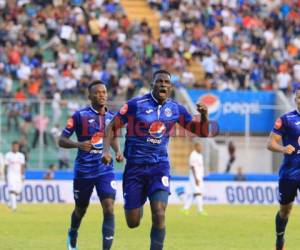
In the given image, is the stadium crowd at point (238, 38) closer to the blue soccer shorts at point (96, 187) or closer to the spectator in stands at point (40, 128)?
the spectator in stands at point (40, 128)

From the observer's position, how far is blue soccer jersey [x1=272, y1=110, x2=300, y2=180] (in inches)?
667

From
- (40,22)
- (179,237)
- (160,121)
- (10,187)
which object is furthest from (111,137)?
(40,22)

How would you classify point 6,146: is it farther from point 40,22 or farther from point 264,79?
point 264,79

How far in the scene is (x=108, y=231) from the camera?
54.1 ft

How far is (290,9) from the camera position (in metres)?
51.4

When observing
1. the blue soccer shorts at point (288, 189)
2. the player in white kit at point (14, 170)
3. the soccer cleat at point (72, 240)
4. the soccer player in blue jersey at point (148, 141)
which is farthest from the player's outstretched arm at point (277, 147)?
the player in white kit at point (14, 170)

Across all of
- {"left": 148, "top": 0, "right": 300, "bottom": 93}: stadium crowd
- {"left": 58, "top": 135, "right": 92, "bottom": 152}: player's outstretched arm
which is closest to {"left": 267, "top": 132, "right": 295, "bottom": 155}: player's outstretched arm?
{"left": 58, "top": 135, "right": 92, "bottom": 152}: player's outstretched arm

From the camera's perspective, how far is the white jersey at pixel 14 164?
33500mm

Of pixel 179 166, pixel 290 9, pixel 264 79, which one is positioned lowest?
pixel 179 166

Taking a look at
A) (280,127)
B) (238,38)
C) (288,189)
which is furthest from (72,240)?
(238,38)

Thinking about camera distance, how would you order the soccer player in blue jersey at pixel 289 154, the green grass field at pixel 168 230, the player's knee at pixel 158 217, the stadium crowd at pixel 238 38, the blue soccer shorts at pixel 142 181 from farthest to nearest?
the stadium crowd at pixel 238 38
the green grass field at pixel 168 230
the soccer player in blue jersey at pixel 289 154
the blue soccer shorts at pixel 142 181
the player's knee at pixel 158 217

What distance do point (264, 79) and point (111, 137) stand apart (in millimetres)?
31689

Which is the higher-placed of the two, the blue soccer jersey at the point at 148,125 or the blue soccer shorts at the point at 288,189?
the blue soccer jersey at the point at 148,125

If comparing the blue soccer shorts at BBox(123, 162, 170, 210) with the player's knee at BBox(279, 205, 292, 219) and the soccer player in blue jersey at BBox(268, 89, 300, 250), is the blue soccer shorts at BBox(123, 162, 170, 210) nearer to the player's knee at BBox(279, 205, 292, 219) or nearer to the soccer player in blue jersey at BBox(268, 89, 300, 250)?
the soccer player in blue jersey at BBox(268, 89, 300, 250)
